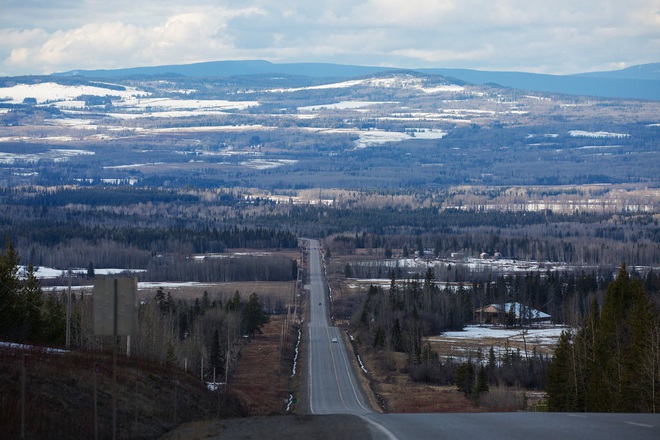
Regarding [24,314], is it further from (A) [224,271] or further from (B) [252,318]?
(A) [224,271]

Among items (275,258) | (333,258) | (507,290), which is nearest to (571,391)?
(507,290)

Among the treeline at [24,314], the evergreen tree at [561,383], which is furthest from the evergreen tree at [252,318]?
the evergreen tree at [561,383]

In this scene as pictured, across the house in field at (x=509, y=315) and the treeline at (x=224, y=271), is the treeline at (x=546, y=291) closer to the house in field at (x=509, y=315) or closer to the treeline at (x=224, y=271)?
the house in field at (x=509, y=315)

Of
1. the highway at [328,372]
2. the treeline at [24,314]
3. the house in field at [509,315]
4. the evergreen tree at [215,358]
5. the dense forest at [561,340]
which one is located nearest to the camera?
the dense forest at [561,340]

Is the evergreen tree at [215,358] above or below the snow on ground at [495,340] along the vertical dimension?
above

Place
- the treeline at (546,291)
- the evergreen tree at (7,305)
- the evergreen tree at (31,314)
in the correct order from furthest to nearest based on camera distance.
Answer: the treeline at (546,291) → the evergreen tree at (31,314) → the evergreen tree at (7,305)

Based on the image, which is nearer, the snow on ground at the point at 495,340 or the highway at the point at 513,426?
the highway at the point at 513,426

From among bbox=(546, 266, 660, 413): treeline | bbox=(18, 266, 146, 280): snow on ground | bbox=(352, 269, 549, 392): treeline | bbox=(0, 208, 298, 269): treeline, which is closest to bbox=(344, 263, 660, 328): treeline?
bbox=(352, 269, 549, 392): treeline

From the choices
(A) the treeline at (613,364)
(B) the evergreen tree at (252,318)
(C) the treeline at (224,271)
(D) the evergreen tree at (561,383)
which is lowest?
A: (C) the treeline at (224,271)
